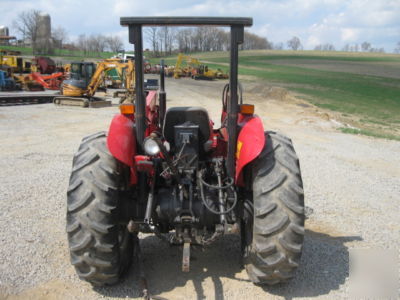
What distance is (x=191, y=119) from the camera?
12.3 feet

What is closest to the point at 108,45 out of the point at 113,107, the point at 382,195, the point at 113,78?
the point at 113,78

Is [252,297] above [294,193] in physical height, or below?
below

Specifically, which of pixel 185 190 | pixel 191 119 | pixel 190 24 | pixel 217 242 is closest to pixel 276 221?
pixel 185 190

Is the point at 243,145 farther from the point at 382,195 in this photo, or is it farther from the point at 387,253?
the point at 382,195

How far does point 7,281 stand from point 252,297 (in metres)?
2.18

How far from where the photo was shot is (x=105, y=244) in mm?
3211

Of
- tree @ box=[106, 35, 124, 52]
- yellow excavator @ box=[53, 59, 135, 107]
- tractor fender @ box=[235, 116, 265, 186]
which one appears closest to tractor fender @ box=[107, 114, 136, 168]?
tractor fender @ box=[235, 116, 265, 186]

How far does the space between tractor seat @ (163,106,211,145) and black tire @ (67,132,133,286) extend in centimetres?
67

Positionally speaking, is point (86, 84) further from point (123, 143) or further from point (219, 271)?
point (219, 271)

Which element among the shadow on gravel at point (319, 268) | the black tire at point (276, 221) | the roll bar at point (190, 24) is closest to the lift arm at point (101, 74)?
the shadow on gravel at point (319, 268)

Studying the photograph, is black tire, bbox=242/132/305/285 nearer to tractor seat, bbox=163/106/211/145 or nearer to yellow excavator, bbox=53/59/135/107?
tractor seat, bbox=163/106/211/145

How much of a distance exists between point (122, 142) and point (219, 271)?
1538 millimetres

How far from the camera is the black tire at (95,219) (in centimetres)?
319

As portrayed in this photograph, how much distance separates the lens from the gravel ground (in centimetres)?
352
